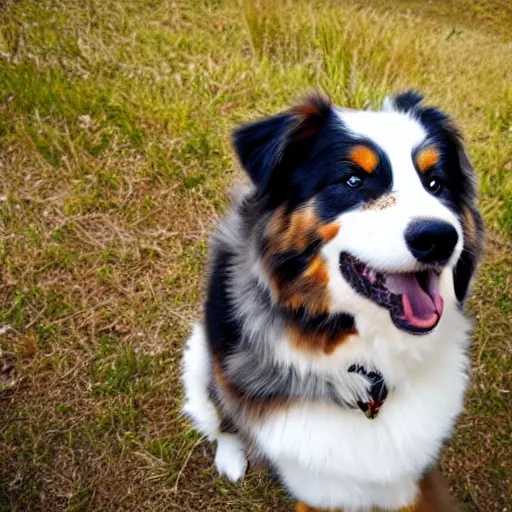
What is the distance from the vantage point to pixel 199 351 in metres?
2.57

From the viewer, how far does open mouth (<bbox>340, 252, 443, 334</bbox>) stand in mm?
1693

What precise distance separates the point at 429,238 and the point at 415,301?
26 cm

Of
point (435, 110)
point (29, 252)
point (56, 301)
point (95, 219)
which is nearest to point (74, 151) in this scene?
point (95, 219)

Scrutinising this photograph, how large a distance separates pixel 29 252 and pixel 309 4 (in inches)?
107

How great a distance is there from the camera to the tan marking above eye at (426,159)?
1770 mm

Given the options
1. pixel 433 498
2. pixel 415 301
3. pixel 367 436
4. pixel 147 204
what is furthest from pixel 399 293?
pixel 147 204

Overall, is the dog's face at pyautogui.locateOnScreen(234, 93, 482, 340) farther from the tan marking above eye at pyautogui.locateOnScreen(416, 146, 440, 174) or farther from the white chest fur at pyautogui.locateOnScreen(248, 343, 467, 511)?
the white chest fur at pyautogui.locateOnScreen(248, 343, 467, 511)

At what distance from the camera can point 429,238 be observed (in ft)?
5.08

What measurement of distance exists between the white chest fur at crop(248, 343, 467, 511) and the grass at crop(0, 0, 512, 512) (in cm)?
70

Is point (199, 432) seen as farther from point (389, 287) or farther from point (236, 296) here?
point (389, 287)

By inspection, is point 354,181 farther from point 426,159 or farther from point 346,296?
point 346,296

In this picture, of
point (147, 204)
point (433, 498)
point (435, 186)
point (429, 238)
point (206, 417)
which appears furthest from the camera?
point (147, 204)

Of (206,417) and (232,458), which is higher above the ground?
(206,417)

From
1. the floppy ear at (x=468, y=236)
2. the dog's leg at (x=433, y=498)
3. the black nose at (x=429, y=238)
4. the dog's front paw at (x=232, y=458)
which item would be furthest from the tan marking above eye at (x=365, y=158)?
the dog's front paw at (x=232, y=458)
